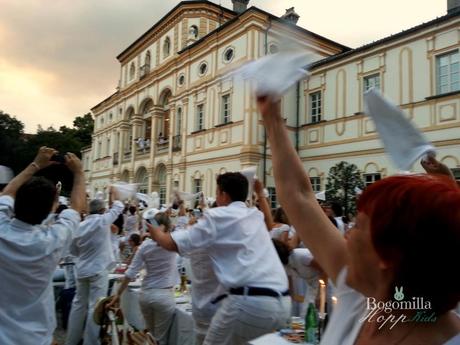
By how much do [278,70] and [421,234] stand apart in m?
0.73

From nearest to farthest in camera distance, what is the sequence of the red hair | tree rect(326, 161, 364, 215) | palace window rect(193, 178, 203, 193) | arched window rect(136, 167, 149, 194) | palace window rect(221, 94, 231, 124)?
the red hair → tree rect(326, 161, 364, 215) → palace window rect(221, 94, 231, 124) → palace window rect(193, 178, 203, 193) → arched window rect(136, 167, 149, 194)

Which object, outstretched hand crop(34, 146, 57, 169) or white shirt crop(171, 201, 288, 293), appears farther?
outstretched hand crop(34, 146, 57, 169)

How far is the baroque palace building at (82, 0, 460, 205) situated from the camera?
50.9 ft

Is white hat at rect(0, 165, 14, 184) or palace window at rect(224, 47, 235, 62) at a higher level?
palace window at rect(224, 47, 235, 62)

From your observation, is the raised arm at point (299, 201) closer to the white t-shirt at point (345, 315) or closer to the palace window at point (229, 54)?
the white t-shirt at point (345, 315)

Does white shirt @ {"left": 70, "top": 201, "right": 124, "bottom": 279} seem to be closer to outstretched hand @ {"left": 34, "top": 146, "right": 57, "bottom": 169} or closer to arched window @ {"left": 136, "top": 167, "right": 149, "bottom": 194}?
outstretched hand @ {"left": 34, "top": 146, "right": 57, "bottom": 169}

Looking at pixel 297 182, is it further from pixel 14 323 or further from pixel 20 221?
pixel 14 323

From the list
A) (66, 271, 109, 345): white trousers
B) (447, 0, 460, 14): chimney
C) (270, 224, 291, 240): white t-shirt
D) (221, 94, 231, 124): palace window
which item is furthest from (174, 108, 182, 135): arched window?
(66, 271, 109, 345): white trousers

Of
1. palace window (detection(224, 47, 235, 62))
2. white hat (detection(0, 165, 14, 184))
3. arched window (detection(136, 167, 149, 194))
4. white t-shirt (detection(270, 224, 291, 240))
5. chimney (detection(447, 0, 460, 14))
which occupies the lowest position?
white t-shirt (detection(270, 224, 291, 240))

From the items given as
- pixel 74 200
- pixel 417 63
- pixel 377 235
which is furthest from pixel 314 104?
pixel 377 235

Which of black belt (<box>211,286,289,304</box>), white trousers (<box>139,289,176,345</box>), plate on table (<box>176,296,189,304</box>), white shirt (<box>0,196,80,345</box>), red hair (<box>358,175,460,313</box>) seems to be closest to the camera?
red hair (<box>358,175,460,313</box>)

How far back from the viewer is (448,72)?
15086mm

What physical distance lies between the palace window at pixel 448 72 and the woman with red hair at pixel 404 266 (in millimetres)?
15991

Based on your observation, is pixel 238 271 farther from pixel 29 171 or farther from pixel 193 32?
pixel 193 32
